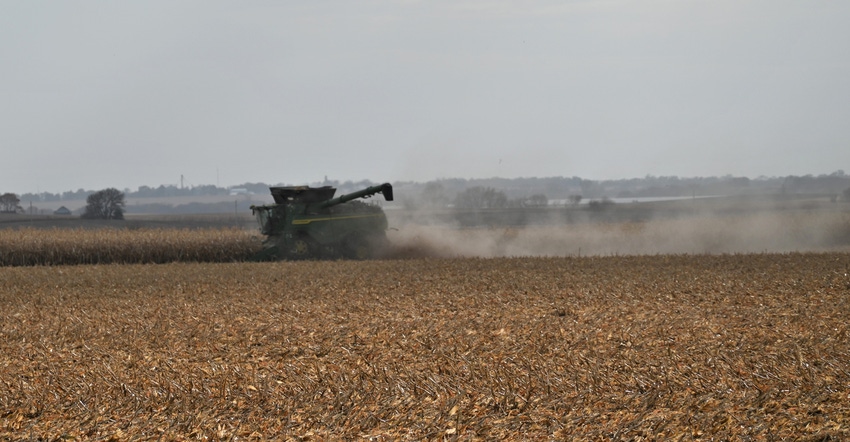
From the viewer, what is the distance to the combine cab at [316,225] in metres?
27.8

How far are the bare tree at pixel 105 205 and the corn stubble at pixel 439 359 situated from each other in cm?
7036

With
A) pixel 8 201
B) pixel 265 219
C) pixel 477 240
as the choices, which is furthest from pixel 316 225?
pixel 8 201

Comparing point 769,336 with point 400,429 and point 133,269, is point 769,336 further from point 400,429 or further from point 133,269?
point 133,269

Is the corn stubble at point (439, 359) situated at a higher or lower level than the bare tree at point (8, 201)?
lower

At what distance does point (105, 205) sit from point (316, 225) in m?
66.4

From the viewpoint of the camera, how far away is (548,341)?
469 inches

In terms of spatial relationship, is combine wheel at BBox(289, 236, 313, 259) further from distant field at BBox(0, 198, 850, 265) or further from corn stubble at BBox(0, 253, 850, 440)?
corn stubble at BBox(0, 253, 850, 440)

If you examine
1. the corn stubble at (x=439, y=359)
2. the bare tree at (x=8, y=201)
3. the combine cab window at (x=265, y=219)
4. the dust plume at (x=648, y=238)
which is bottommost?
the corn stubble at (x=439, y=359)

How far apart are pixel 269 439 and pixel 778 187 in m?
59.7

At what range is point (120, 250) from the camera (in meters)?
29.3

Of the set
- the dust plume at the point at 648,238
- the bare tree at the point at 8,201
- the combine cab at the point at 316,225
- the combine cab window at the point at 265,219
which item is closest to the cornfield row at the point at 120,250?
the combine cab window at the point at 265,219

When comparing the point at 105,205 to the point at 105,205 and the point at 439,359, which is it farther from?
the point at 439,359

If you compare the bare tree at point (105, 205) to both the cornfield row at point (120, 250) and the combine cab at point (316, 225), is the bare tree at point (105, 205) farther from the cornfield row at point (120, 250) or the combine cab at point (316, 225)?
the combine cab at point (316, 225)

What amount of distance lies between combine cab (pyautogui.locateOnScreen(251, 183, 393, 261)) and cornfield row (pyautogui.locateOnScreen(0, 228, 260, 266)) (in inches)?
66.2
